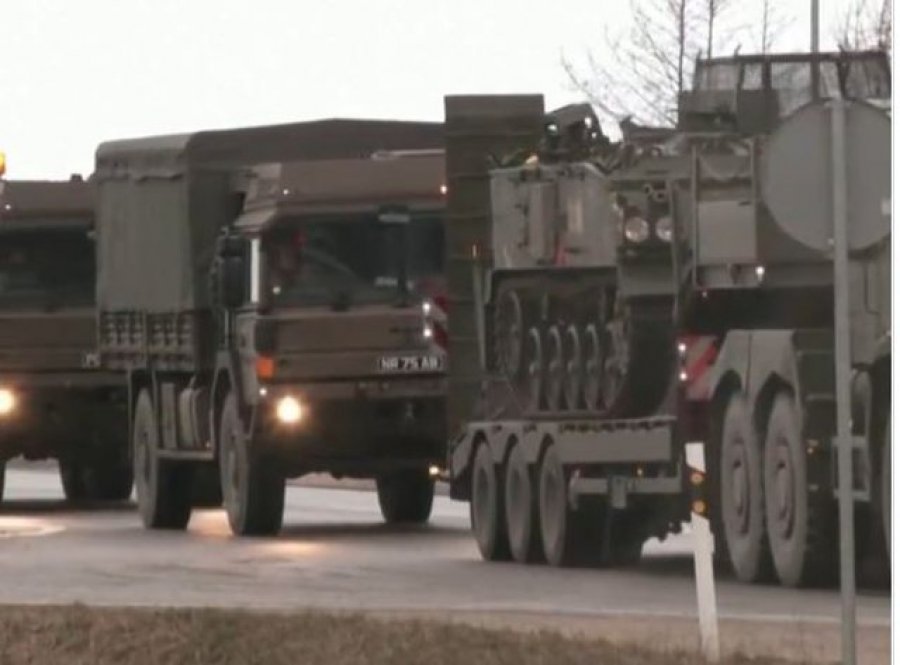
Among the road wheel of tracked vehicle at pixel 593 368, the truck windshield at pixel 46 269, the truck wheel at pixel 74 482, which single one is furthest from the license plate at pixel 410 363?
the truck wheel at pixel 74 482

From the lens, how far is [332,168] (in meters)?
29.4

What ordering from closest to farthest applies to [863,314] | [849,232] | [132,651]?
[849,232] → [132,651] → [863,314]

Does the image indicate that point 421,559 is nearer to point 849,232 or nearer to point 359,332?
point 359,332

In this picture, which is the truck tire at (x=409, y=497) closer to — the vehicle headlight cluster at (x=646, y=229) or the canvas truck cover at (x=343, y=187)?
the canvas truck cover at (x=343, y=187)

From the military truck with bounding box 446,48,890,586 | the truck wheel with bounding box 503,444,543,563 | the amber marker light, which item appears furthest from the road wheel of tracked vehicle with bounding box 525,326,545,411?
the amber marker light

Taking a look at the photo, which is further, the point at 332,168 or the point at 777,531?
the point at 332,168

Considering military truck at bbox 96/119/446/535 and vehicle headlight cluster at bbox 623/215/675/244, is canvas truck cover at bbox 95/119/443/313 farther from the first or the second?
vehicle headlight cluster at bbox 623/215/675/244

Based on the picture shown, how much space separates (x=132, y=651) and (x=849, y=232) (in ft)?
12.3

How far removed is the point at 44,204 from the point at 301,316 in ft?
22.2

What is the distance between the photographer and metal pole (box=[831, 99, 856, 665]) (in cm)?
1450

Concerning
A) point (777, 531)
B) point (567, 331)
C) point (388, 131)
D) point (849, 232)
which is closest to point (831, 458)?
point (777, 531)

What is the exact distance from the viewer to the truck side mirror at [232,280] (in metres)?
28.9

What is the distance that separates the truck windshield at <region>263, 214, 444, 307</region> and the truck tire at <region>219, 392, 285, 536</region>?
126 cm

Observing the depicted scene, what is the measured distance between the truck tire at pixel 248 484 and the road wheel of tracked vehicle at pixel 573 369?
14.7 feet
